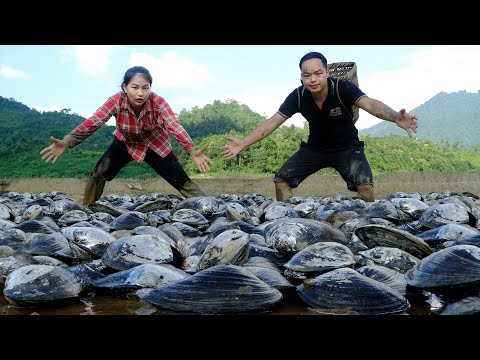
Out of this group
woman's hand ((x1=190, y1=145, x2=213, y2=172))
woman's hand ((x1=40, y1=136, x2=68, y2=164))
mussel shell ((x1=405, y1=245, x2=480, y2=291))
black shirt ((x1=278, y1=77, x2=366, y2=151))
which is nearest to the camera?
mussel shell ((x1=405, y1=245, x2=480, y2=291))

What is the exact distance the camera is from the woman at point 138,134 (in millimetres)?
6141

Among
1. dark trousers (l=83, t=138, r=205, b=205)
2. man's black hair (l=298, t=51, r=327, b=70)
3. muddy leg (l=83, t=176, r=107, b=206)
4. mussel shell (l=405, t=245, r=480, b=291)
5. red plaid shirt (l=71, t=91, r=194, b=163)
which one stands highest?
man's black hair (l=298, t=51, r=327, b=70)

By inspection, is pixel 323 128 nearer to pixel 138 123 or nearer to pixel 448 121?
pixel 138 123

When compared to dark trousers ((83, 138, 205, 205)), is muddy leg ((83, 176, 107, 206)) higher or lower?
lower

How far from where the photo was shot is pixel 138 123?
657 centimetres

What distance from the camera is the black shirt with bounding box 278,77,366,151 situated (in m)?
6.00

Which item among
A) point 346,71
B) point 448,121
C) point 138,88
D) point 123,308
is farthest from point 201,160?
point 448,121

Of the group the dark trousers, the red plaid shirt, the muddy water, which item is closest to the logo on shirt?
the red plaid shirt

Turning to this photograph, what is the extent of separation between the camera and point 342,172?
650 centimetres

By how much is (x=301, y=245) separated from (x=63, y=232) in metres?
1.40

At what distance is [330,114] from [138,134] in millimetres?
2809

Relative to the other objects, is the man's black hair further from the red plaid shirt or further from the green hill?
the green hill

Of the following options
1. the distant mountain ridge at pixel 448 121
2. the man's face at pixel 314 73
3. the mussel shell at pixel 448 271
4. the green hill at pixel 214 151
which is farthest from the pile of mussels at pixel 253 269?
the distant mountain ridge at pixel 448 121
